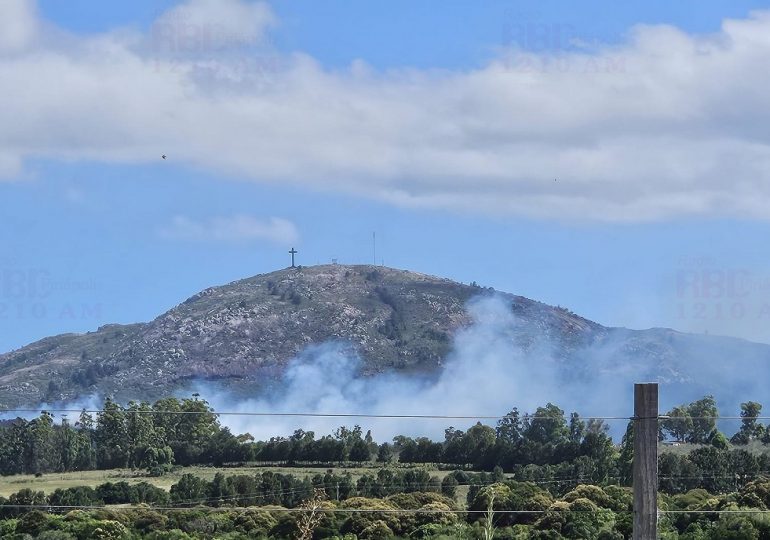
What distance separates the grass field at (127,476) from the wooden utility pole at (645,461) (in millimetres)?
143682

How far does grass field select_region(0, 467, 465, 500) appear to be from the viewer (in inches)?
6624

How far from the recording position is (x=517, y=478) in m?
161

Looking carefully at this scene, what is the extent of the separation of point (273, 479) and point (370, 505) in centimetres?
4621

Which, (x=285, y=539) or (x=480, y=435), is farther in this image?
→ (x=480, y=435)

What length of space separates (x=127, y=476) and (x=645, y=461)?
166506mm

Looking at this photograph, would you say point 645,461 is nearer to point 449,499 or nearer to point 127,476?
point 449,499

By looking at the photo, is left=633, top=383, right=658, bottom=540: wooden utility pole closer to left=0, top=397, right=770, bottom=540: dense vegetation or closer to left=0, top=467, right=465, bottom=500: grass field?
left=0, top=397, right=770, bottom=540: dense vegetation

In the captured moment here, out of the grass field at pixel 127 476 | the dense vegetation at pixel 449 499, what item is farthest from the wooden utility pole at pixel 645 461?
the grass field at pixel 127 476

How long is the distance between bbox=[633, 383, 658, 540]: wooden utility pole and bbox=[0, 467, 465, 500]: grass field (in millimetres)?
143682

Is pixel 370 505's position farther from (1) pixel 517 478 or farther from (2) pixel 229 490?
(1) pixel 517 478

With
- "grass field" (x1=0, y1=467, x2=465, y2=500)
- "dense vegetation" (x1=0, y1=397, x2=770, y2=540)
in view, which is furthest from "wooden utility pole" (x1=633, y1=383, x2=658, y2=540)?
"grass field" (x1=0, y1=467, x2=465, y2=500)

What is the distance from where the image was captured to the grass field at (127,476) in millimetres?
168250

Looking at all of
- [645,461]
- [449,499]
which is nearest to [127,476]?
[449,499]

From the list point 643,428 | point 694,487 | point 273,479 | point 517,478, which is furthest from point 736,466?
point 643,428
